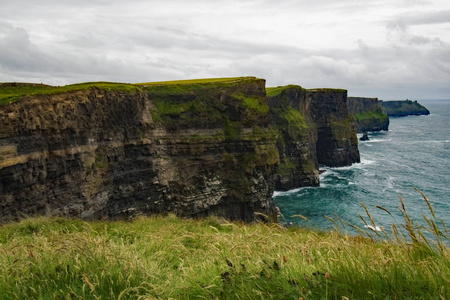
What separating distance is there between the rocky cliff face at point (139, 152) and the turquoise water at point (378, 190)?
1144 cm

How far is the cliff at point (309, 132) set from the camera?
77562mm

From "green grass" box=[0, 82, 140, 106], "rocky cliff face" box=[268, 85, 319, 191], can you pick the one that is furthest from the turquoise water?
"green grass" box=[0, 82, 140, 106]

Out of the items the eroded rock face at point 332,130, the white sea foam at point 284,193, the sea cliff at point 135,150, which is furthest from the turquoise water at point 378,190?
the sea cliff at point 135,150

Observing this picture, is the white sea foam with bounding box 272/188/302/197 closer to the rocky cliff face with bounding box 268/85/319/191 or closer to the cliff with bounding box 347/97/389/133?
the rocky cliff face with bounding box 268/85/319/191

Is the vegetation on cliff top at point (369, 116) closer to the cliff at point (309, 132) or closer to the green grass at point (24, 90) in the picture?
the cliff at point (309, 132)

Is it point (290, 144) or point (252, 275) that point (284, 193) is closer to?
point (290, 144)

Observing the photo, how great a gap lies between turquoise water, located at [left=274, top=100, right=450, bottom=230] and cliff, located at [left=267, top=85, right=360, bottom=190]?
3.55m

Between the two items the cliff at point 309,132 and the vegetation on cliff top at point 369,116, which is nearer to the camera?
the cliff at point 309,132

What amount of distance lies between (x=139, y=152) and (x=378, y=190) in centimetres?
4980

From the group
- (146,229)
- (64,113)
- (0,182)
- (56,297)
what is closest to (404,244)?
(56,297)

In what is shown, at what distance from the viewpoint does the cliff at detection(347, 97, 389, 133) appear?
595ft

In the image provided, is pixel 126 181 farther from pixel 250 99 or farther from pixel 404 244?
pixel 404 244

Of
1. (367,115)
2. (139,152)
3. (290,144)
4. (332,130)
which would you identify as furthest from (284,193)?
(367,115)

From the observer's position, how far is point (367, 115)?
187250 millimetres
